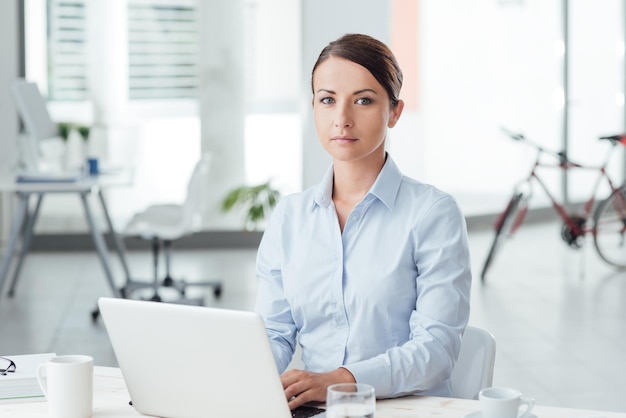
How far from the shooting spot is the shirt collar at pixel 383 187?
212cm

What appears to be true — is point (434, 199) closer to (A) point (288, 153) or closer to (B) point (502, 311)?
(B) point (502, 311)

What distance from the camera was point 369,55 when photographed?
210 cm

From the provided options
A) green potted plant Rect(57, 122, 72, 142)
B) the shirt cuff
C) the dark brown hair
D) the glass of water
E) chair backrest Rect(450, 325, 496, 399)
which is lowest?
chair backrest Rect(450, 325, 496, 399)

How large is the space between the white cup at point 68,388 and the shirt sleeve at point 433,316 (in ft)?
1.52

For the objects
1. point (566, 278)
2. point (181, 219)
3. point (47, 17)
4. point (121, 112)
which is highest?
point (47, 17)

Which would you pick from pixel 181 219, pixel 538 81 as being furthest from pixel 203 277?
pixel 538 81

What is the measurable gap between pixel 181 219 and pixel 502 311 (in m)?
1.84

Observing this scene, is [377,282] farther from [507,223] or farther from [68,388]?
[507,223]

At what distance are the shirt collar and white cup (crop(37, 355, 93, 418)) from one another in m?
0.61

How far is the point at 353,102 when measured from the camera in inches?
82.4

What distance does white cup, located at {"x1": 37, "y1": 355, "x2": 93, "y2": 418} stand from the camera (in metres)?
1.77

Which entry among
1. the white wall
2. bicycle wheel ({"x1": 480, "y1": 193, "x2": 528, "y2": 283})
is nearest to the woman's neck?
bicycle wheel ({"x1": 480, "y1": 193, "x2": 528, "y2": 283})

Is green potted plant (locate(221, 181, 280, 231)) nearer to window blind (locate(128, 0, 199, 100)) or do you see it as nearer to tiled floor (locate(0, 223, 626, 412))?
tiled floor (locate(0, 223, 626, 412))

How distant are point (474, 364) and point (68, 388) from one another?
83 cm
